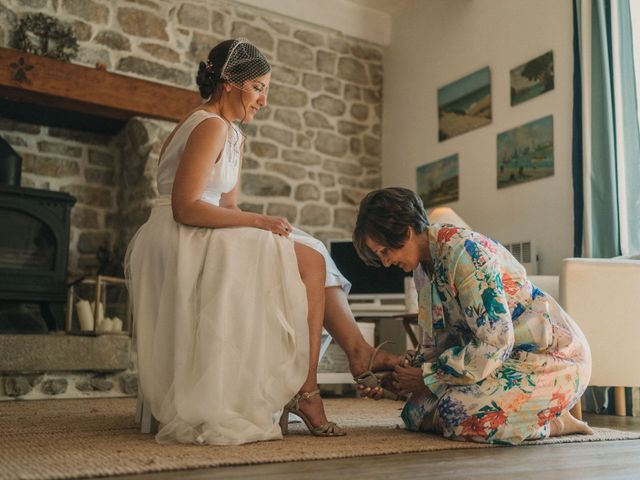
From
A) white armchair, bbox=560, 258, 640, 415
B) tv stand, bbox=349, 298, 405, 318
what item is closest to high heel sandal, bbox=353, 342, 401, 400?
white armchair, bbox=560, 258, 640, 415

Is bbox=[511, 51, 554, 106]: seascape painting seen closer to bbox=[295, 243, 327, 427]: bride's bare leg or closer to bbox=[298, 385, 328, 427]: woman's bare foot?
bbox=[295, 243, 327, 427]: bride's bare leg

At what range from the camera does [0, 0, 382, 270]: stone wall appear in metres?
4.61

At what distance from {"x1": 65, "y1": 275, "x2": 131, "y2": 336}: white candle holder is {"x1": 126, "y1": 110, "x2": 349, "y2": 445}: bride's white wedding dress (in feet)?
6.23

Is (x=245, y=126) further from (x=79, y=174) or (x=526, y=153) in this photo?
(x=526, y=153)

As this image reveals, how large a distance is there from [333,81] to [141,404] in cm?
405

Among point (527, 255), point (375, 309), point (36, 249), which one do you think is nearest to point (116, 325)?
point (36, 249)

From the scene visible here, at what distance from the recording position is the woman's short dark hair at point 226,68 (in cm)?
219

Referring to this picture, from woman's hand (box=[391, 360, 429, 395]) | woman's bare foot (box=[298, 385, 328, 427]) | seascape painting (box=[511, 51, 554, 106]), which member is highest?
seascape painting (box=[511, 51, 554, 106])

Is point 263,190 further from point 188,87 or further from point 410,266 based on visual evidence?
point 410,266

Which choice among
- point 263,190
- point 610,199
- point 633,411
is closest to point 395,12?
point 263,190

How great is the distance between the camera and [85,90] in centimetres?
425

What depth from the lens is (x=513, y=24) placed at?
4688 mm

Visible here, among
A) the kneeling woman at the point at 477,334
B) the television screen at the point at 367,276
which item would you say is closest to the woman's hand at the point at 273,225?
the kneeling woman at the point at 477,334

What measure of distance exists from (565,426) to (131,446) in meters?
1.34
